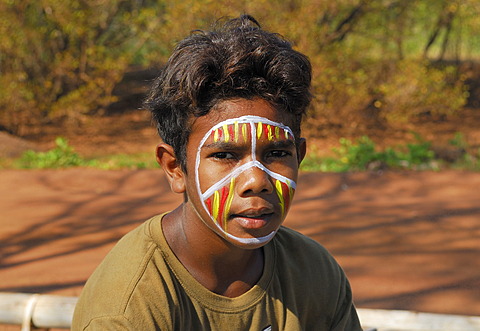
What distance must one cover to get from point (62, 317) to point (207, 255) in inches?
31.2

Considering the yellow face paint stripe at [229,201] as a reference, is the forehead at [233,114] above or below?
above

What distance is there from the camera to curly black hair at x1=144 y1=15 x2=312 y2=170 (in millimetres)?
1695

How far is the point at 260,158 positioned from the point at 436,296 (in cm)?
297

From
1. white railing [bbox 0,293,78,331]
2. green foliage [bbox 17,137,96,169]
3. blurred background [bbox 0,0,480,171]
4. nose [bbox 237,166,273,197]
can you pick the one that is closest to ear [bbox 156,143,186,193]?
nose [bbox 237,166,273,197]

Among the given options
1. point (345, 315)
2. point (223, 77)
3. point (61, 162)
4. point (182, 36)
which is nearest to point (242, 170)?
point (223, 77)

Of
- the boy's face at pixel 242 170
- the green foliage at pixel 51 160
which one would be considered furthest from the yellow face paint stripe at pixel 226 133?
the green foliage at pixel 51 160

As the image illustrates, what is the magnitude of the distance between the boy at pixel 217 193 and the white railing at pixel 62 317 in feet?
2.11

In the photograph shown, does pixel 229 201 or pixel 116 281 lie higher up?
pixel 229 201

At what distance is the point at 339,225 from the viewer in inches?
232

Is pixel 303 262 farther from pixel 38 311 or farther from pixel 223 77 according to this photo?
pixel 38 311

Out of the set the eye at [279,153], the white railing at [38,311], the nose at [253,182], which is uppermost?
the eye at [279,153]

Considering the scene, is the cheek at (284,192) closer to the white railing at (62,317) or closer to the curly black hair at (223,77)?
the curly black hair at (223,77)

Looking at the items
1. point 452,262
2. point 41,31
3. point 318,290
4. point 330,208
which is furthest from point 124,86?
point 318,290

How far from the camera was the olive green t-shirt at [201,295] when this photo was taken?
161cm
